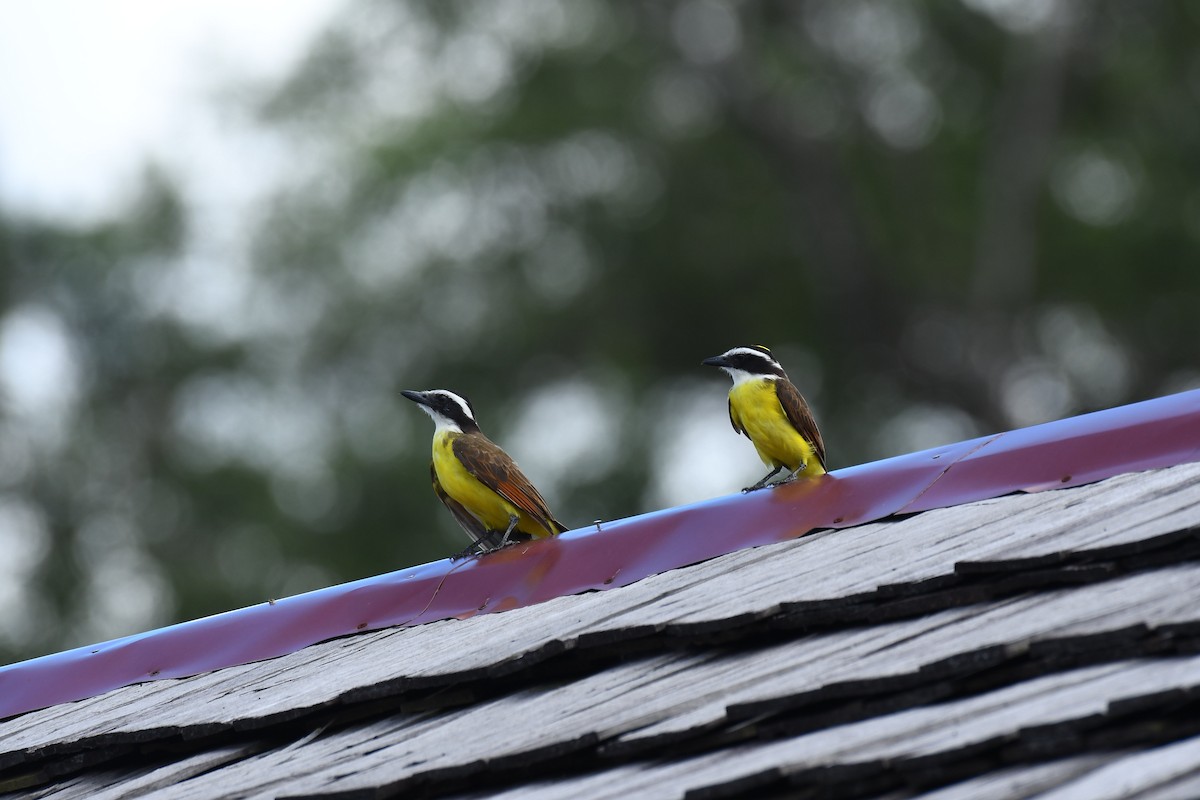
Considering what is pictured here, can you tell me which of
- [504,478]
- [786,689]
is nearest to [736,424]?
[504,478]

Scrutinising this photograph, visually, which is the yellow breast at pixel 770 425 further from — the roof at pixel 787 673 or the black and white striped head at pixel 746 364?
the roof at pixel 787 673

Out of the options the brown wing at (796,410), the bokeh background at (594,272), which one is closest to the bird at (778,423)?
the brown wing at (796,410)

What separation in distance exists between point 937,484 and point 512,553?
5.14 feet

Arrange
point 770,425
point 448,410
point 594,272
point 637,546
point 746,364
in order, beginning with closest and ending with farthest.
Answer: point 637,546, point 770,425, point 746,364, point 448,410, point 594,272

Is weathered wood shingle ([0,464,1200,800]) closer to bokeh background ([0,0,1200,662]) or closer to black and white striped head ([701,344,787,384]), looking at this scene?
black and white striped head ([701,344,787,384])

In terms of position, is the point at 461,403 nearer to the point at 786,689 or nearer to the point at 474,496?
the point at 474,496

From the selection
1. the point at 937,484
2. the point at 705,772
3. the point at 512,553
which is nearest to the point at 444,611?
the point at 512,553

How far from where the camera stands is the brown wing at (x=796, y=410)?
7758mm

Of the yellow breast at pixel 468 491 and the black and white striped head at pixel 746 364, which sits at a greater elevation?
the black and white striped head at pixel 746 364

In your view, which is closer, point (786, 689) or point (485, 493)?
point (786, 689)

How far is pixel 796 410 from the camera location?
25.5ft

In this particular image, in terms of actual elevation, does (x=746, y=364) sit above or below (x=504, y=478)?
above

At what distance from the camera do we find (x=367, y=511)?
3553 centimetres

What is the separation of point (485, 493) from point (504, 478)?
0.18 m
